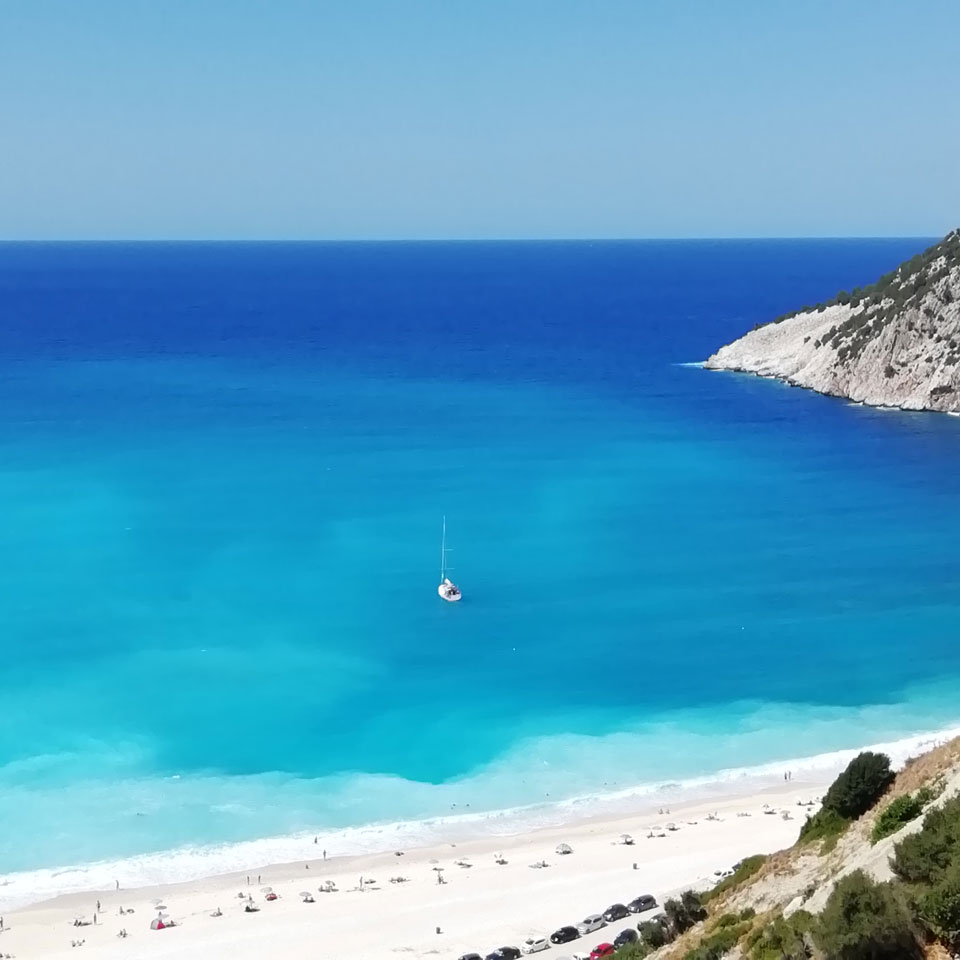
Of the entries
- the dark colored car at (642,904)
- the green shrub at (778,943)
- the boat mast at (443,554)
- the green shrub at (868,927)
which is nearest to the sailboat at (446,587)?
the boat mast at (443,554)


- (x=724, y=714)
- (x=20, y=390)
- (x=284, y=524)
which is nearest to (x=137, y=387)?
(x=20, y=390)

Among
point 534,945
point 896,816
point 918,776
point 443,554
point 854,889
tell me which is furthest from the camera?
point 443,554

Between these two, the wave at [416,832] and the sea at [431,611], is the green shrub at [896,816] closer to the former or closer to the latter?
the wave at [416,832]

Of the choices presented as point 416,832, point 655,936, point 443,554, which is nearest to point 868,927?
point 655,936

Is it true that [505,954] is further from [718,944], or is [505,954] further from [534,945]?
[718,944]

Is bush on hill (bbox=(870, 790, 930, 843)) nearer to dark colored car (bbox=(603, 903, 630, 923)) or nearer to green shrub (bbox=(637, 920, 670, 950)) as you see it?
green shrub (bbox=(637, 920, 670, 950))

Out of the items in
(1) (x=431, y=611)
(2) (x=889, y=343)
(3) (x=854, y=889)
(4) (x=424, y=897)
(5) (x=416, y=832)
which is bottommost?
(3) (x=854, y=889)
